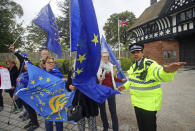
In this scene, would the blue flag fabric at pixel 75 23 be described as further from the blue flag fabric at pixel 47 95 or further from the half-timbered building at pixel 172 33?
the half-timbered building at pixel 172 33

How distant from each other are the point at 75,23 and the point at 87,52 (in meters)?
0.47

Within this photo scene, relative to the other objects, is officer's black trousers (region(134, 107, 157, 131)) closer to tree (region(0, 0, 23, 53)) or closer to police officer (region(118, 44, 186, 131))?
police officer (region(118, 44, 186, 131))

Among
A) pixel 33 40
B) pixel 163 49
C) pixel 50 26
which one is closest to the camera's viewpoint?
pixel 50 26

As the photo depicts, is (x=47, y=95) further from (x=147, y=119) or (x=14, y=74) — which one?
(x=14, y=74)

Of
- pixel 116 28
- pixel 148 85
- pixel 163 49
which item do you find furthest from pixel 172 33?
pixel 116 28

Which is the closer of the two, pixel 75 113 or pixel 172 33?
pixel 75 113

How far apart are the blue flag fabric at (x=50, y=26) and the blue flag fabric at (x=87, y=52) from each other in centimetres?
170

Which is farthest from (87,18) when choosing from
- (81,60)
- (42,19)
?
(42,19)

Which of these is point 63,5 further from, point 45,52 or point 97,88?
point 97,88

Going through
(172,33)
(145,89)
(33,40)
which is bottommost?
(145,89)

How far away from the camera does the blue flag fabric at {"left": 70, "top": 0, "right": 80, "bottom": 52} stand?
178cm

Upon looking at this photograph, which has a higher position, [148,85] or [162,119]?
[148,85]

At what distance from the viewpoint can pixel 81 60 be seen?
1814mm

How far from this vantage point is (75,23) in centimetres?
178
